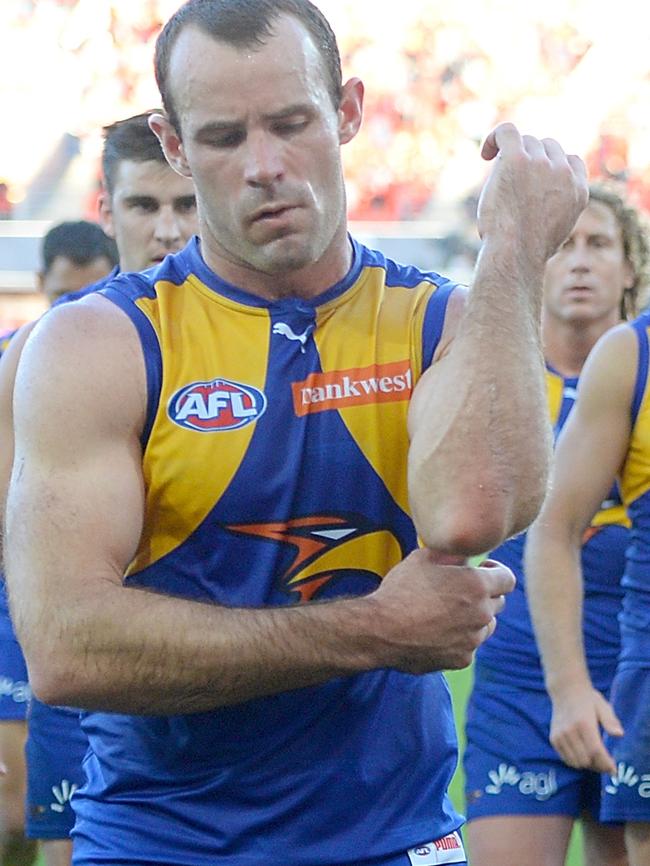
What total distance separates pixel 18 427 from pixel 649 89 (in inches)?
636

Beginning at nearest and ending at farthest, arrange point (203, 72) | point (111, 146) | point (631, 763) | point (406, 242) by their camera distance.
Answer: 1. point (203, 72)
2. point (631, 763)
3. point (111, 146)
4. point (406, 242)

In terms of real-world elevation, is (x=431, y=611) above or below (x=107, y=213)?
below

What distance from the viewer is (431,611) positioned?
90.9 inches

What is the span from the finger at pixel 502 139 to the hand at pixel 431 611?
2.19 feet

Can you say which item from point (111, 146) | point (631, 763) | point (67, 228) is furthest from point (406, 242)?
point (631, 763)

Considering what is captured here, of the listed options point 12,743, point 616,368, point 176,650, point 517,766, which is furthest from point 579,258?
point 176,650

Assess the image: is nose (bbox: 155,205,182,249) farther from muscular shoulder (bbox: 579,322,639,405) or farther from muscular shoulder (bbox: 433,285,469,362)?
muscular shoulder (bbox: 433,285,469,362)

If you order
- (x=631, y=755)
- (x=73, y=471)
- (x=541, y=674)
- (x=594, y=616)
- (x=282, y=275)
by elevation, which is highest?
(x=282, y=275)

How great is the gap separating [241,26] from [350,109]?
0.92 ft

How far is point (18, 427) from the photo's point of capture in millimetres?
2385

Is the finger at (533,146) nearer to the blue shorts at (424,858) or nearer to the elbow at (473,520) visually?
the elbow at (473,520)

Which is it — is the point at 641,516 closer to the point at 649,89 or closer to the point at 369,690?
the point at 369,690

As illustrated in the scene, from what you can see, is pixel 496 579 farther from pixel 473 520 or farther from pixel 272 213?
pixel 272 213

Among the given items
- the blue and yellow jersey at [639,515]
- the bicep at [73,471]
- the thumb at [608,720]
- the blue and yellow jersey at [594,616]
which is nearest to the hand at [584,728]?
the thumb at [608,720]
